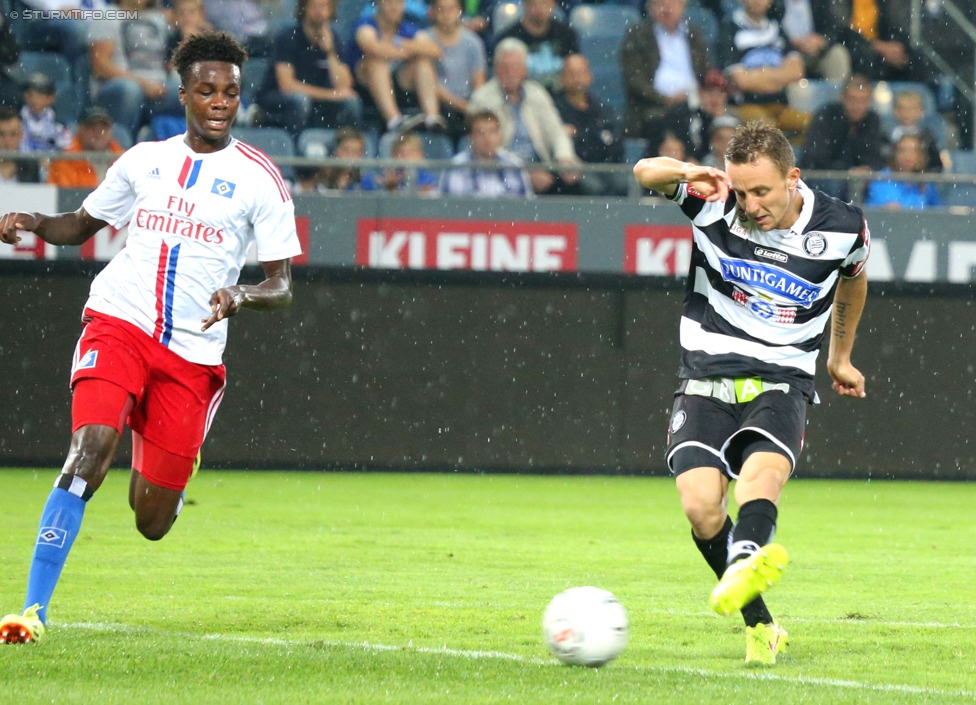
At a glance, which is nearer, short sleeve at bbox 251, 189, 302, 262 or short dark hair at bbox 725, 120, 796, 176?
short dark hair at bbox 725, 120, 796, 176

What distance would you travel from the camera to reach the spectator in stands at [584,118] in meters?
14.4

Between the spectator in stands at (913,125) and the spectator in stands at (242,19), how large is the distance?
640cm

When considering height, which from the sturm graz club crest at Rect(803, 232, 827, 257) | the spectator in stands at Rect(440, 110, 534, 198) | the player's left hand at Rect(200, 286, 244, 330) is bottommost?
the spectator in stands at Rect(440, 110, 534, 198)

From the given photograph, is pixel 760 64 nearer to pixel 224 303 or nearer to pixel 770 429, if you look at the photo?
pixel 770 429

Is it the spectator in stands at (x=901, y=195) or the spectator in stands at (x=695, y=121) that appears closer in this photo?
the spectator in stands at (x=901, y=195)

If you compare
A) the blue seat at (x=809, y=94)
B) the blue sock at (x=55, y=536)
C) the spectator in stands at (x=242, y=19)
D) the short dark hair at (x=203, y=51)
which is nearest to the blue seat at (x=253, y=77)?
the spectator in stands at (x=242, y=19)

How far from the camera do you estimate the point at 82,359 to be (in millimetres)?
5512

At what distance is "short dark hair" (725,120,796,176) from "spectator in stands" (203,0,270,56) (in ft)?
36.2

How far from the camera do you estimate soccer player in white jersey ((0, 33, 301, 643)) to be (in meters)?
5.61

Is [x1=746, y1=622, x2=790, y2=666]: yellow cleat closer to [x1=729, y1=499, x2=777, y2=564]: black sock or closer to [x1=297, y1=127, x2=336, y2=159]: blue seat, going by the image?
[x1=729, y1=499, x2=777, y2=564]: black sock

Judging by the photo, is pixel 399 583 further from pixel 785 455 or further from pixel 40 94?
pixel 40 94

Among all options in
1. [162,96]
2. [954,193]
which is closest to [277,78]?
[162,96]

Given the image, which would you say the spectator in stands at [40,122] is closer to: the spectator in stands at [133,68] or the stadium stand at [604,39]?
the spectator in stands at [133,68]

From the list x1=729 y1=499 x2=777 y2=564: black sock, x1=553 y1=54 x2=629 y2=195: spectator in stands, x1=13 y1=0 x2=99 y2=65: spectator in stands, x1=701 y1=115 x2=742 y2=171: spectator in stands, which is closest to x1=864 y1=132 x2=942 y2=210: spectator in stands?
x1=701 y1=115 x2=742 y2=171: spectator in stands
